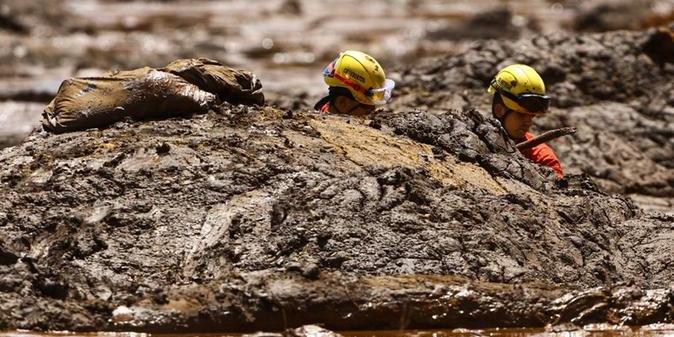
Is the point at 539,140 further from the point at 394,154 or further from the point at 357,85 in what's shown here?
the point at 394,154

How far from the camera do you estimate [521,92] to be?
392 inches

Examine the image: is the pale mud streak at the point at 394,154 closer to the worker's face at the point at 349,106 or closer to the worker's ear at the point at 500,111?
the worker's face at the point at 349,106

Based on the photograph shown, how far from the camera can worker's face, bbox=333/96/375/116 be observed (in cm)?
978

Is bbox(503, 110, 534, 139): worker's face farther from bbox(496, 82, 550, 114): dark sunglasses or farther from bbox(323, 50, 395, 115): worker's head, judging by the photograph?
bbox(323, 50, 395, 115): worker's head

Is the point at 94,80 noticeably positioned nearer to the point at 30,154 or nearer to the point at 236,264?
the point at 30,154

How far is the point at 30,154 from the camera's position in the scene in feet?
27.1

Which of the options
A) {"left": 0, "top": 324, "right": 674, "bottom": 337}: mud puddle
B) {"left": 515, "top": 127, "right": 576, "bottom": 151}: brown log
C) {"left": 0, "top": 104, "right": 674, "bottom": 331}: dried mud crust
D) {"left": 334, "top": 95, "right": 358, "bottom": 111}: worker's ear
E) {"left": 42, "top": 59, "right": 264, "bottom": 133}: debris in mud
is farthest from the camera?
{"left": 334, "top": 95, "right": 358, "bottom": 111}: worker's ear

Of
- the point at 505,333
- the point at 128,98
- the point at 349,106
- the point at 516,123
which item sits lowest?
the point at 505,333

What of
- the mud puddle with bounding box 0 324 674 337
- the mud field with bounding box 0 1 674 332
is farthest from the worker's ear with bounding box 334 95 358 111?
the mud puddle with bounding box 0 324 674 337

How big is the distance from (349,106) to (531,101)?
1.37 metres

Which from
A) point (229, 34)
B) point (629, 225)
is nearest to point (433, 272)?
point (629, 225)

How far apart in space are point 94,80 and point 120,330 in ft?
7.00

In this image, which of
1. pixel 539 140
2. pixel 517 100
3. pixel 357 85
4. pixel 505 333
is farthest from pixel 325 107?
pixel 505 333

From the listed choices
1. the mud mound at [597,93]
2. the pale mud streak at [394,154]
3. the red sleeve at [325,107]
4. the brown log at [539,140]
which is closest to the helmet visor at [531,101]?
the brown log at [539,140]
